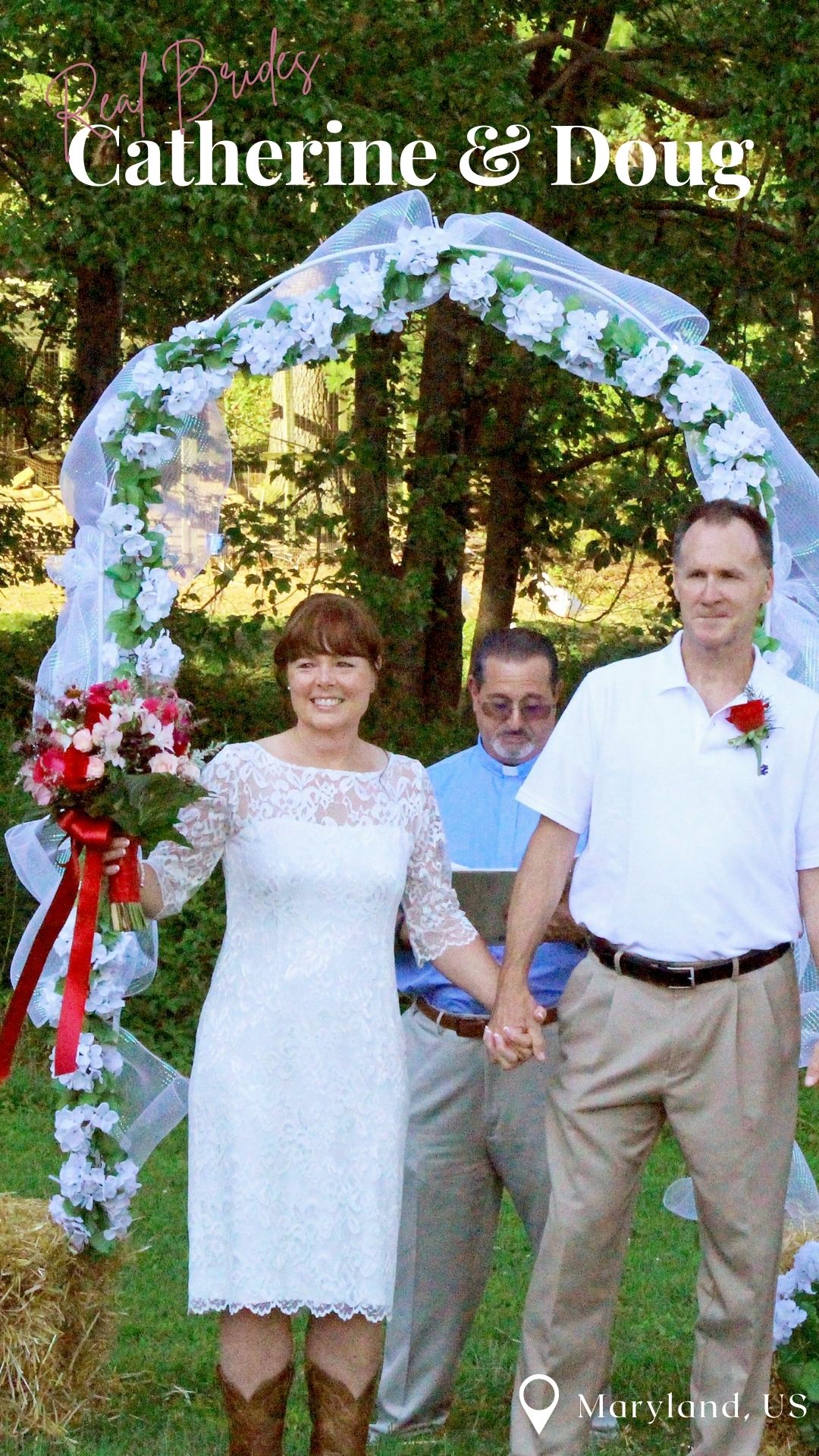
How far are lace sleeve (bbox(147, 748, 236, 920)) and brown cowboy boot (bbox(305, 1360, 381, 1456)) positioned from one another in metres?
1.14

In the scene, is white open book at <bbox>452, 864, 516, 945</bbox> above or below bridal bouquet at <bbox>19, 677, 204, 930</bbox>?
below

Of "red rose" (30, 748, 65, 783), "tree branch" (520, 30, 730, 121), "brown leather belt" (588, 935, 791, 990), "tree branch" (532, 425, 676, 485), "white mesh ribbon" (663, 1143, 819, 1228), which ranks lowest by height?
"white mesh ribbon" (663, 1143, 819, 1228)

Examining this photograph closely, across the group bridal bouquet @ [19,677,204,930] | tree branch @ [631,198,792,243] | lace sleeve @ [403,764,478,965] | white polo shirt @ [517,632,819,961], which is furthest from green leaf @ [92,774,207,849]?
tree branch @ [631,198,792,243]

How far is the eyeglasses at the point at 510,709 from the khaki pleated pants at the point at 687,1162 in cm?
88

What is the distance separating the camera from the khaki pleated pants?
4.07 meters

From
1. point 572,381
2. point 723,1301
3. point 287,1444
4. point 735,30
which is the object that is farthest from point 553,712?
point 572,381

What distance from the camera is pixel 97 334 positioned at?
1348cm

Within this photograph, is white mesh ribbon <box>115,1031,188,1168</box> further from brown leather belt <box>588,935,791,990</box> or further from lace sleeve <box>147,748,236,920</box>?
brown leather belt <box>588,935,791,990</box>

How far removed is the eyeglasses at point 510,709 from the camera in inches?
192

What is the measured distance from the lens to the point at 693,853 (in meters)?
4.08

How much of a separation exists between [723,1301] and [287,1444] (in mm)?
1368

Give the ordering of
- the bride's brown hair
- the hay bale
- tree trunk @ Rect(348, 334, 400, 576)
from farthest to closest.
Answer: tree trunk @ Rect(348, 334, 400, 576), the hay bale, the bride's brown hair

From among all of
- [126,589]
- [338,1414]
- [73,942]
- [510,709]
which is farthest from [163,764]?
[338,1414]

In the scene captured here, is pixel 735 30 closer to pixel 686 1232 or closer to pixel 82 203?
pixel 82 203
